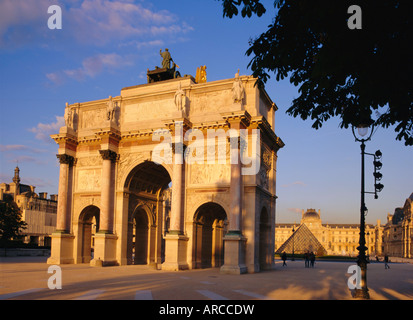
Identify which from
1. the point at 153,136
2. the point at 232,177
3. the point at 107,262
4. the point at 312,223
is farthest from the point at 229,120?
the point at 312,223

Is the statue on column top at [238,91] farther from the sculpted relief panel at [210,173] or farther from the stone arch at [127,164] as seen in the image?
the stone arch at [127,164]

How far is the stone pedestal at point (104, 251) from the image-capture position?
1207 inches

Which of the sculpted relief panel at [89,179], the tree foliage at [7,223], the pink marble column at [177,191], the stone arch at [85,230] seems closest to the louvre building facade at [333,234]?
the tree foliage at [7,223]

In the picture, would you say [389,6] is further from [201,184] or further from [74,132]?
[74,132]

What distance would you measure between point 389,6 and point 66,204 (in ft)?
100

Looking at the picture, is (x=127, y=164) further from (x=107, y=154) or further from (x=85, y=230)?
(x=85, y=230)

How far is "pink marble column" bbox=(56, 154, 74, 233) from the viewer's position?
3378 cm

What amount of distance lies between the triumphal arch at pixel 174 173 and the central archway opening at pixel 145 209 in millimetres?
92

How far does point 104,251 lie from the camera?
3091 centimetres

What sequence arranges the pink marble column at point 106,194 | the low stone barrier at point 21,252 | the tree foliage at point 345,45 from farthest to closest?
the low stone barrier at point 21,252 → the pink marble column at point 106,194 → the tree foliage at point 345,45

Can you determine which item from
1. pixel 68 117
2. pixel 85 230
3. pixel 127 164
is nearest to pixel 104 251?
pixel 85 230

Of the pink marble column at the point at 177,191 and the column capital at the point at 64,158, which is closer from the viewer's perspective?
the pink marble column at the point at 177,191

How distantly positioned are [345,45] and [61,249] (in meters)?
29.8
